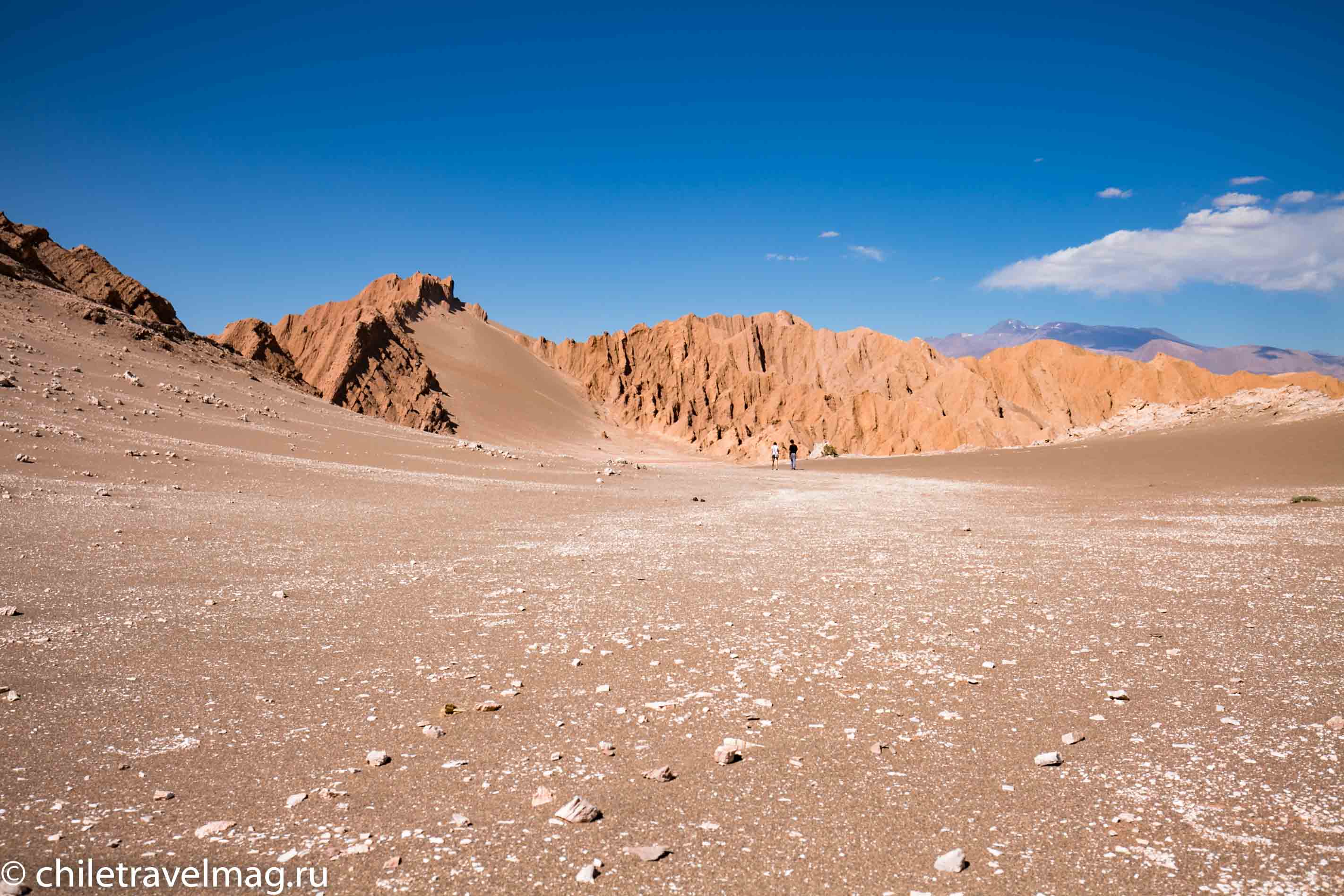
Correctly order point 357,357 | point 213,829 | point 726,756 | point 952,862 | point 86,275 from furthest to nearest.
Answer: point 357,357 < point 86,275 < point 726,756 < point 213,829 < point 952,862

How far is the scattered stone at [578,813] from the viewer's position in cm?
436

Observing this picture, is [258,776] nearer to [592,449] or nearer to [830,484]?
[830,484]

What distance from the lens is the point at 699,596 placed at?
10.2 metres

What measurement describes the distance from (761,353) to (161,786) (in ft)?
399

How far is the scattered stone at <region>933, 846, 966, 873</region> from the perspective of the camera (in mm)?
3889

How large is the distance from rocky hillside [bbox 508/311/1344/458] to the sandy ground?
7979cm

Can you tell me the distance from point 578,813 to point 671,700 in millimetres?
2015

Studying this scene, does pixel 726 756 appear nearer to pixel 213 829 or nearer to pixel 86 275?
pixel 213 829

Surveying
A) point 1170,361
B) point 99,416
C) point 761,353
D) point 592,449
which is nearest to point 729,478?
point 99,416

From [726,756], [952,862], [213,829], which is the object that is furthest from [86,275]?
[952,862]

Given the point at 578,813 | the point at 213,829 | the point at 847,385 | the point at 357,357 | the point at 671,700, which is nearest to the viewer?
the point at 213,829

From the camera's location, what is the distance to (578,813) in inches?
173

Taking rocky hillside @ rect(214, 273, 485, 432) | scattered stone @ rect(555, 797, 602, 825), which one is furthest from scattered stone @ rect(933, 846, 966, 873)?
rocky hillside @ rect(214, 273, 485, 432)

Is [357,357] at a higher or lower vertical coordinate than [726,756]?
higher
